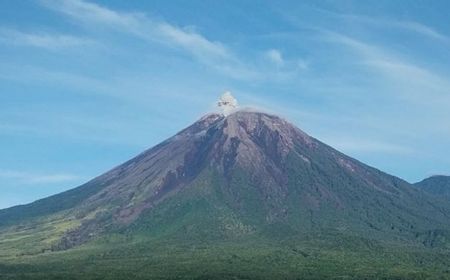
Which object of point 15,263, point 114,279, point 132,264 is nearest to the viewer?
point 114,279

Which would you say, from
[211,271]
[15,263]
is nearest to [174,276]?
[211,271]

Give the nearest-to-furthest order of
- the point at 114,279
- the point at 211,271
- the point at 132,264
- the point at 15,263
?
the point at 114,279 → the point at 211,271 → the point at 132,264 → the point at 15,263

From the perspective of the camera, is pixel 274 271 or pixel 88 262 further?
pixel 88 262

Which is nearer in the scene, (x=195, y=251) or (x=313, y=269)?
(x=313, y=269)

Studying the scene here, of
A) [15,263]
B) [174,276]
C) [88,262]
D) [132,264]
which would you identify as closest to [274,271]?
[174,276]

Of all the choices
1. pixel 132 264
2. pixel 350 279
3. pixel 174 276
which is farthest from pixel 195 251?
pixel 350 279

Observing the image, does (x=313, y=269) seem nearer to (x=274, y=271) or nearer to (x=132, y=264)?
(x=274, y=271)

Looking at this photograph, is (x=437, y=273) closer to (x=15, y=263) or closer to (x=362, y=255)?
(x=362, y=255)

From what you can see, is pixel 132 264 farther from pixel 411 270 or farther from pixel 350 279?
pixel 411 270

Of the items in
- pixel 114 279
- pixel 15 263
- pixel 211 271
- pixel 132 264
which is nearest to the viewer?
pixel 114 279
